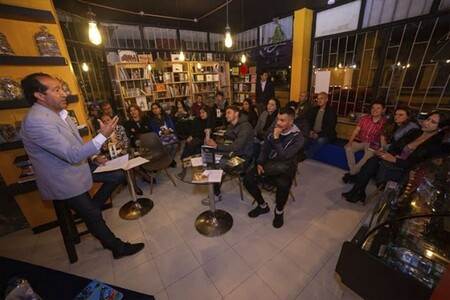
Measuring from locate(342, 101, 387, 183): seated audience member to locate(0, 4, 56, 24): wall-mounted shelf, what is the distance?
414 cm

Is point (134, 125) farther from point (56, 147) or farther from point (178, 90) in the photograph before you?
point (178, 90)

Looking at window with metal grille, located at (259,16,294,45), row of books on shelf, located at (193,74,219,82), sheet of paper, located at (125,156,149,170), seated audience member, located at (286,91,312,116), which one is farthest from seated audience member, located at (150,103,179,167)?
window with metal grille, located at (259,16,294,45)

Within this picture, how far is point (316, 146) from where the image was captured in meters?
3.72

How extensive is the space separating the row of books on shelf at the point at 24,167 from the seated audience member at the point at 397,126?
426 cm

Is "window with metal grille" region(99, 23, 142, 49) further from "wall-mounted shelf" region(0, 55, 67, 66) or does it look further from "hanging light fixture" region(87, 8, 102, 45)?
"wall-mounted shelf" region(0, 55, 67, 66)

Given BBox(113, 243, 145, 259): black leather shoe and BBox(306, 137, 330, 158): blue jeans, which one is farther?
BBox(306, 137, 330, 158): blue jeans

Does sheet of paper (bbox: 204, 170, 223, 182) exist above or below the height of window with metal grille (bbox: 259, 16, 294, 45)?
below

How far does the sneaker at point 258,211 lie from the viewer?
2.47m

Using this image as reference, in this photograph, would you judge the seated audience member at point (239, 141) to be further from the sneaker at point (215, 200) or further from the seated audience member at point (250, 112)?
the seated audience member at point (250, 112)

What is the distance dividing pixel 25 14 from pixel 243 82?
18.2 feet

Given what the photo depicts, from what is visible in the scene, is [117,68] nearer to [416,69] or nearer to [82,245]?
[82,245]

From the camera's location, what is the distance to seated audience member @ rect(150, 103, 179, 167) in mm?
3717

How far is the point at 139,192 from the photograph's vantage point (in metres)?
3.10

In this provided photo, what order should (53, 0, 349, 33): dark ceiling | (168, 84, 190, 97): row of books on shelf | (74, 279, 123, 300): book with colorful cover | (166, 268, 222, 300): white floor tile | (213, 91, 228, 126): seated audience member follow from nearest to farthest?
(74, 279, 123, 300): book with colorful cover
(166, 268, 222, 300): white floor tile
(53, 0, 349, 33): dark ceiling
(213, 91, 228, 126): seated audience member
(168, 84, 190, 97): row of books on shelf
